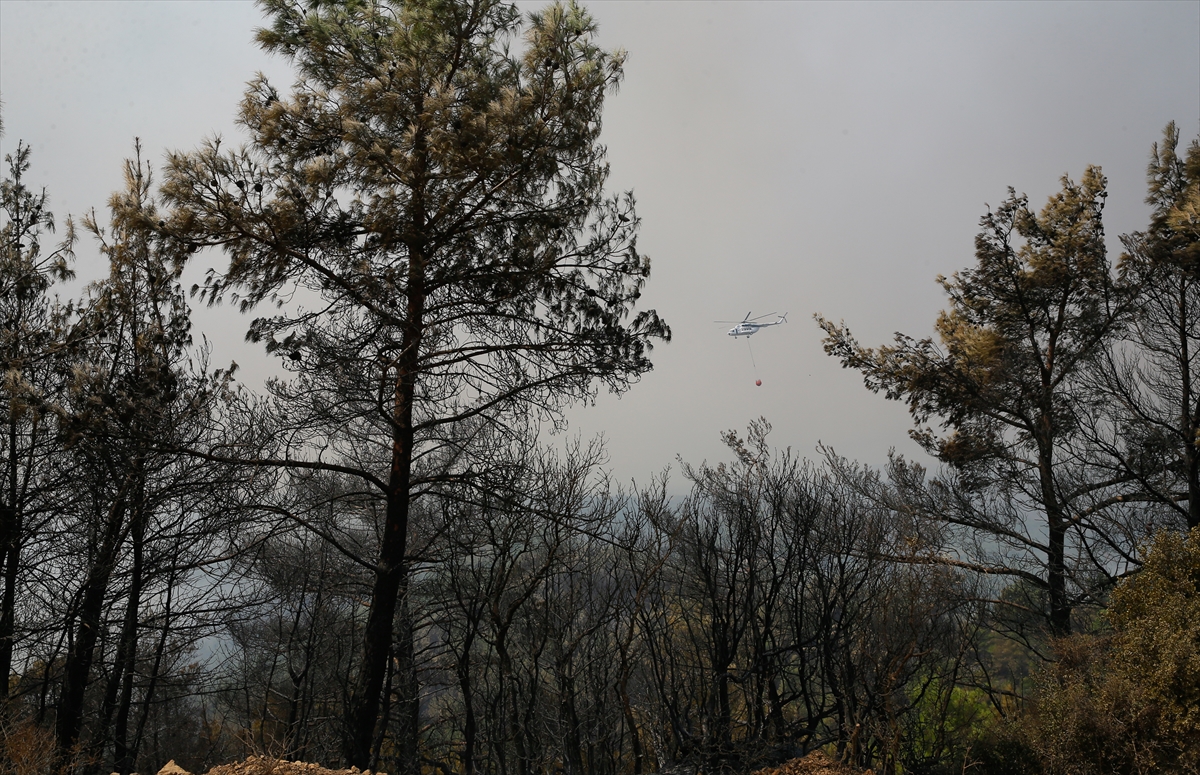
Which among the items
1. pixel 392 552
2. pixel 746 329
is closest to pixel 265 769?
pixel 392 552

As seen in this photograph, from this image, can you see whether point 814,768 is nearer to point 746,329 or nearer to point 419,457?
point 419,457

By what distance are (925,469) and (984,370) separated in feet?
9.55

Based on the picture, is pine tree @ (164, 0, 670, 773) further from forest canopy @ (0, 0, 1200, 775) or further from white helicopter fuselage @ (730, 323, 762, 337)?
white helicopter fuselage @ (730, 323, 762, 337)

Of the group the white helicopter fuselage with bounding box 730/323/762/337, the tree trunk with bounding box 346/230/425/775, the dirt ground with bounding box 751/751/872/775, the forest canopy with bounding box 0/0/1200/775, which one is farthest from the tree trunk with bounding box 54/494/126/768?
the white helicopter fuselage with bounding box 730/323/762/337

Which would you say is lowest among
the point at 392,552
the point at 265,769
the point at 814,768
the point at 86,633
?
the point at 814,768

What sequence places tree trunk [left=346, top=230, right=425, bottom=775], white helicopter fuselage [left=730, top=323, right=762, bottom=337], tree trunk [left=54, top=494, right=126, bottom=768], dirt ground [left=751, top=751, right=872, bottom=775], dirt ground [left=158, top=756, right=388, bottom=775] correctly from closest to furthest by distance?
dirt ground [left=158, top=756, right=388, bottom=775] → dirt ground [left=751, top=751, right=872, bottom=775] → tree trunk [left=346, top=230, right=425, bottom=775] → tree trunk [left=54, top=494, right=126, bottom=768] → white helicopter fuselage [left=730, top=323, right=762, bottom=337]

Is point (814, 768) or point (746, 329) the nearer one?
point (814, 768)

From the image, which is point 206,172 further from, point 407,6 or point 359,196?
point 407,6

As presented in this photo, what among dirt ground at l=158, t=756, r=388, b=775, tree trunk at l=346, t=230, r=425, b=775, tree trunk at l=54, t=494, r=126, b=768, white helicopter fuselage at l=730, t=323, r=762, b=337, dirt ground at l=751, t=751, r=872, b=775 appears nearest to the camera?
dirt ground at l=158, t=756, r=388, b=775

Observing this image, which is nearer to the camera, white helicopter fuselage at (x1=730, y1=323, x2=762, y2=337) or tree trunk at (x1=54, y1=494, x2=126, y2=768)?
tree trunk at (x1=54, y1=494, x2=126, y2=768)

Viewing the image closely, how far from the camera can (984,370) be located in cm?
1566

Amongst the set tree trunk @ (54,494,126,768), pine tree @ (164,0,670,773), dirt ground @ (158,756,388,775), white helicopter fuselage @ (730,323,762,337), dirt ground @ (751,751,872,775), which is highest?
white helicopter fuselage @ (730,323,762,337)

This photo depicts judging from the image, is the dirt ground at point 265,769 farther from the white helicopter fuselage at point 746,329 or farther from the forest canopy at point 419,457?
the white helicopter fuselage at point 746,329

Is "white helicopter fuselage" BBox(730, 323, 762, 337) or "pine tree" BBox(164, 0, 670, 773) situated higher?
"white helicopter fuselage" BBox(730, 323, 762, 337)
